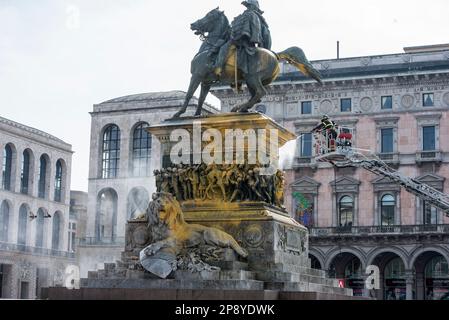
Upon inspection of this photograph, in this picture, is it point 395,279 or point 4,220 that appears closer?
point 395,279

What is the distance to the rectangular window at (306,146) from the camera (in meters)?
69.9

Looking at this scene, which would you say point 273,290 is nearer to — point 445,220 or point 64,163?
point 445,220

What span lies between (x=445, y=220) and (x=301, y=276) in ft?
160

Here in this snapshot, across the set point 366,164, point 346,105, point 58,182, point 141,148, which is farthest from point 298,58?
point 58,182

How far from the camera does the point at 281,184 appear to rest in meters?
19.7

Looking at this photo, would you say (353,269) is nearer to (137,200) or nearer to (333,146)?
(333,146)

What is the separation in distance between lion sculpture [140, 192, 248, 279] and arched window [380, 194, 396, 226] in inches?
1970

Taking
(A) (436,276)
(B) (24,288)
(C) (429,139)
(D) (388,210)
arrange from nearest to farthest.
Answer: (C) (429,139) < (A) (436,276) < (D) (388,210) < (B) (24,288)

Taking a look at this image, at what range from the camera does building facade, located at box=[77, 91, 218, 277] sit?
271 feet

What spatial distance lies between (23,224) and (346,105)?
126ft

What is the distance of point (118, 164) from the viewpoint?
8594 centimetres

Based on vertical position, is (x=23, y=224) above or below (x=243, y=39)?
below

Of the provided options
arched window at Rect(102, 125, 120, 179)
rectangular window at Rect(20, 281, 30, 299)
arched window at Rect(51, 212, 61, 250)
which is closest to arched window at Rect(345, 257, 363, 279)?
arched window at Rect(102, 125, 120, 179)

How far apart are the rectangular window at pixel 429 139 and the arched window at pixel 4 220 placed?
4042cm
